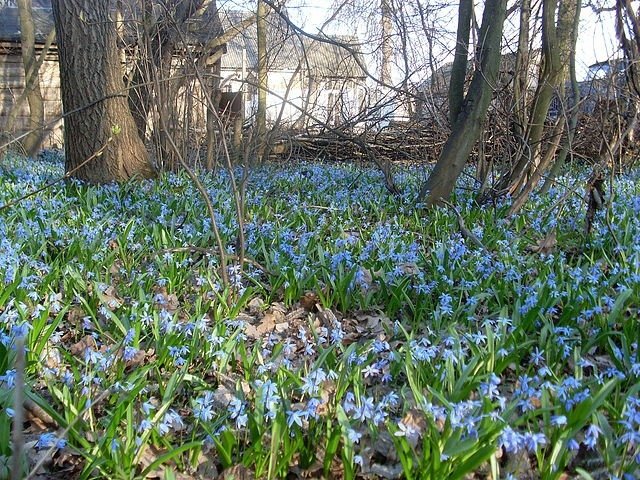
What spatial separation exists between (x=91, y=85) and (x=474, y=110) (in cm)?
408

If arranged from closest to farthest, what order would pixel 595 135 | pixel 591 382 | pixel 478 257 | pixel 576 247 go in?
pixel 591 382 < pixel 478 257 < pixel 576 247 < pixel 595 135

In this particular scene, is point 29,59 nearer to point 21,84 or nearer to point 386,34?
point 21,84

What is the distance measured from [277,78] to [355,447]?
32661mm

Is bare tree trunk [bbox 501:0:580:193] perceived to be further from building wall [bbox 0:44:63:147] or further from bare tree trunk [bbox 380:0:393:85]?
building wall [bbox 0:44:63:147]

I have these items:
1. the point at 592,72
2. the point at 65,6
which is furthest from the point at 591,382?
the point at 65,6

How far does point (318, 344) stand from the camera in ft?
8.57

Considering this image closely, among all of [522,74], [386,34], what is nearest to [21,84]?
[386,34]

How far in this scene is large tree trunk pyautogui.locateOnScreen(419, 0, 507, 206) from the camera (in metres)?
5.36

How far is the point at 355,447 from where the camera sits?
76.6 inches

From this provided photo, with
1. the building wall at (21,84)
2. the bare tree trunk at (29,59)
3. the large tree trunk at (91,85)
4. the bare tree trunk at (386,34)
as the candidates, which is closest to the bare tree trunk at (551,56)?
the bare tree trunk at (386,34)

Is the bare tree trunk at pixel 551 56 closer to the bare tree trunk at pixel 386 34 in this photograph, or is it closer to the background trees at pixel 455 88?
the background trees at pixel 455 88

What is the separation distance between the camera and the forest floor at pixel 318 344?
183 centimetres

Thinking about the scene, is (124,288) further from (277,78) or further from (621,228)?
(277,78)

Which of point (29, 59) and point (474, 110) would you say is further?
point (29, 59)
